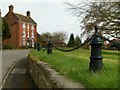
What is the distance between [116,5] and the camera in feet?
91.3

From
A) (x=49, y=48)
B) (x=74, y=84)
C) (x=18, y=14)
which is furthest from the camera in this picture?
(x=18, y=14)

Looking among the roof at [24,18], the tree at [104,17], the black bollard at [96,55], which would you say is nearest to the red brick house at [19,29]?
the roof at [24,18]

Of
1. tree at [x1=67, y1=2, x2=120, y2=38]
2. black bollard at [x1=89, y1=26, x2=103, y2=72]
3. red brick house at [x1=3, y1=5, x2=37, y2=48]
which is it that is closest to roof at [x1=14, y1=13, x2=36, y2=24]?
red brick house at [x1=3, y1=5, x2=37, y2=48]

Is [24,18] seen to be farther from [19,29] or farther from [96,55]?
[96,55]

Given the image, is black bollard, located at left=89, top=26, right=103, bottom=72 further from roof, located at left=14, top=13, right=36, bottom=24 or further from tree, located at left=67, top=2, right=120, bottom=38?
roof, located at left=14, top=13, right=36, bottom=24

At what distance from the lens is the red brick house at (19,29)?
257ft

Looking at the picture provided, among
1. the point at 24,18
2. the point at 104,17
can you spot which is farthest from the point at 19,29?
the point at 104,17

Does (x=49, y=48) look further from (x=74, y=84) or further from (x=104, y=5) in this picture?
(x=104, y=5)

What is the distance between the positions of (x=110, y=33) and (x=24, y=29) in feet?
186

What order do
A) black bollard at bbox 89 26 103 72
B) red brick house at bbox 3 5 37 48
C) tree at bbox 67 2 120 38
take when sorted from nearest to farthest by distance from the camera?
black bollard at bbox 89 26 103 72 → tree at bbox 67 2 120 38 → red brick house at bbox 3 5 37 48

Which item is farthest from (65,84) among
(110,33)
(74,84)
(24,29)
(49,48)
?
(24,29)

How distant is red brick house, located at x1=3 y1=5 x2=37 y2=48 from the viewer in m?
78.3

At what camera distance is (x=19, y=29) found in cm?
8012

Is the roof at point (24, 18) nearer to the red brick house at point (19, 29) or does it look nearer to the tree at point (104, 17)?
the red brick house at point (19, 29)
